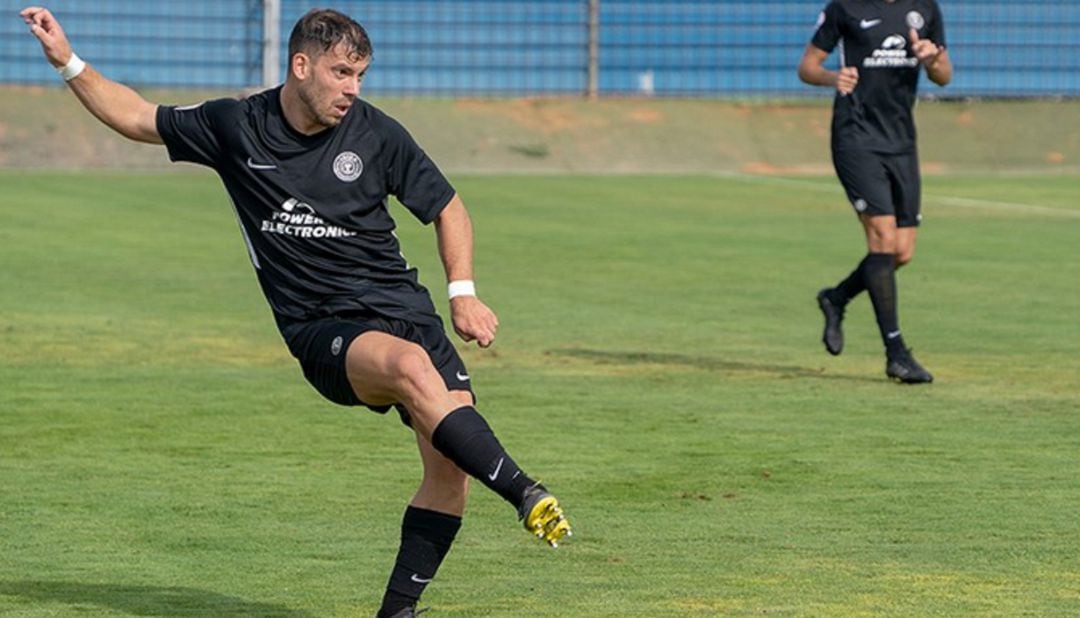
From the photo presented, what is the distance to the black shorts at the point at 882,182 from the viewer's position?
1273 cm

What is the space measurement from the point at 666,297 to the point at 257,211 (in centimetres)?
1003

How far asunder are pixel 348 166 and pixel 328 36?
39 centimetres

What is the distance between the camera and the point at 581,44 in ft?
125

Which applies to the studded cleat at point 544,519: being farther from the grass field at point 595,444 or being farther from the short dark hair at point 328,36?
the short dark hair at point 328,36

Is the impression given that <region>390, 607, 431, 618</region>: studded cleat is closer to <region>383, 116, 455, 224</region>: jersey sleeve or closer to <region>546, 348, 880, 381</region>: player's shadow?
<region>383, 116, 455, 224</region>: jersey sleeve

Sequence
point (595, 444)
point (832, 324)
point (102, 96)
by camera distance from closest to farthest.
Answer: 1. point (102, 96)
2. point (595, 444)
3. point (832, 324)

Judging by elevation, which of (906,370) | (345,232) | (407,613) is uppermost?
(345,232)

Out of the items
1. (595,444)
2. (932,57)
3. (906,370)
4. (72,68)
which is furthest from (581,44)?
(72,68)

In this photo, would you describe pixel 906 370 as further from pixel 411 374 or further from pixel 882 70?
pixel 411 374

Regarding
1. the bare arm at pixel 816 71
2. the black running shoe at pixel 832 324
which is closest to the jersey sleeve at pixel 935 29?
the bare arm at pixel 816 71

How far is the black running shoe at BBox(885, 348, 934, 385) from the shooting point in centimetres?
1201

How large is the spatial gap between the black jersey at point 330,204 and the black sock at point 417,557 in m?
0.59

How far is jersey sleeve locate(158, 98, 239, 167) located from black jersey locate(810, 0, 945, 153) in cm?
676

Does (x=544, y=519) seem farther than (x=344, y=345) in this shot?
No
